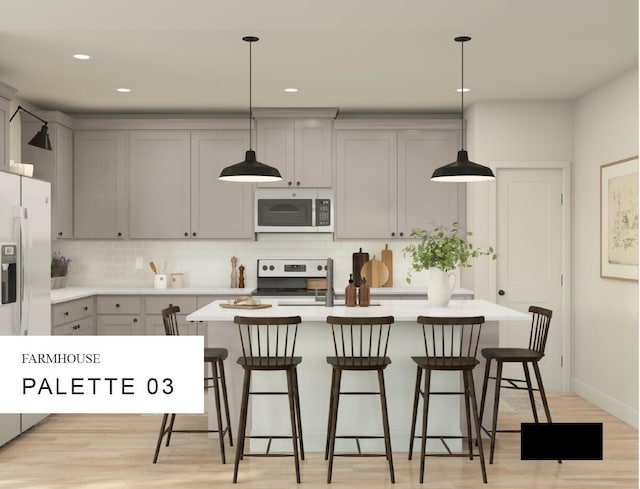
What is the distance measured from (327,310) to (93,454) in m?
1.73

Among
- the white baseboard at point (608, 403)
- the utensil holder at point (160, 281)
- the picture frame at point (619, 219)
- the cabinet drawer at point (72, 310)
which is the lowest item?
the white baseboard at point (608, 403)

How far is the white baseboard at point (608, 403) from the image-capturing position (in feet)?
17.2

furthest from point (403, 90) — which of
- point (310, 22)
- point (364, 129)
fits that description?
point (310, 22)

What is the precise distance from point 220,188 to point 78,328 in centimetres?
179

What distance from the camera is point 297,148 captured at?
22.3 ft

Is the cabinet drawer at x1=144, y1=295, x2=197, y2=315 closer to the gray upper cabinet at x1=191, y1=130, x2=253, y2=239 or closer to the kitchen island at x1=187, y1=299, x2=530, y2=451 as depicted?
the gray upper cabinet at x1=191, y1=130, x2=253, y2=239

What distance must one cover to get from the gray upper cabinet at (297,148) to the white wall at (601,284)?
88.8 inches

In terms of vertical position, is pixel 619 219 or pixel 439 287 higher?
pixel 619 219

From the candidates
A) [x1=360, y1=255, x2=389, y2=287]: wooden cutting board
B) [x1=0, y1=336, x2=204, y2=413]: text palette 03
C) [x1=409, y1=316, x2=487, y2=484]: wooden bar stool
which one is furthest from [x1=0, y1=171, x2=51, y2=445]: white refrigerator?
[x1=360, y1=255, x2=389, y2=287]: wooden cutting board

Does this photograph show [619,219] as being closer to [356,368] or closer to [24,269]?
[356,368]

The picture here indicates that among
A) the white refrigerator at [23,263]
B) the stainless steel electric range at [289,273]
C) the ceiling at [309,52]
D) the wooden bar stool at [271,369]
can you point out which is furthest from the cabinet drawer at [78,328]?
the wooden bar stool at [271,369]

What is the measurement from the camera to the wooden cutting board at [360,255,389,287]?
22.6 ft

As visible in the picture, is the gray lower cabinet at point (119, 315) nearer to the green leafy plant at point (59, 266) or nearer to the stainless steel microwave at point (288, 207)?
the green leafy plant at point (59, 266)

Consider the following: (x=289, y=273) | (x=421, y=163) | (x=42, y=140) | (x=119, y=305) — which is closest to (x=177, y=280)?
(x=119, y=305)
